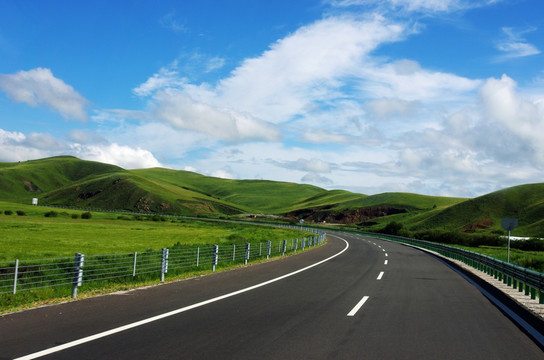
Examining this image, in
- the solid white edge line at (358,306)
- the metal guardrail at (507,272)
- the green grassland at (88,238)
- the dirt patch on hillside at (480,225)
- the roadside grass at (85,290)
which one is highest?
the dirt patch on hillside at (480,225)

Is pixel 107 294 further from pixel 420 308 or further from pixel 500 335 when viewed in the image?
pixel 500 335

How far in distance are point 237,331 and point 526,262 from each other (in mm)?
28751

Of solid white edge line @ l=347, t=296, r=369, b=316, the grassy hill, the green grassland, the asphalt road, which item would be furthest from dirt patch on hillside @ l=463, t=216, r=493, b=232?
solid white edge line @ l=347, t=296, r=369, b=316

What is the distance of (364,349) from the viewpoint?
682 cm

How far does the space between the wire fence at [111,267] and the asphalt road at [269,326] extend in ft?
5.10

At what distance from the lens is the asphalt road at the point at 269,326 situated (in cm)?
659

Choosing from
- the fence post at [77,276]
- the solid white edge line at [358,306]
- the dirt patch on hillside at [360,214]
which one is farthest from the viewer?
the dirt patch on hillside at [360,214]

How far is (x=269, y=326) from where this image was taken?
8.30 metres

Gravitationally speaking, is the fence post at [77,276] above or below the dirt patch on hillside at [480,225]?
below

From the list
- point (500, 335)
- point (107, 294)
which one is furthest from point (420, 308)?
point (107, 294)

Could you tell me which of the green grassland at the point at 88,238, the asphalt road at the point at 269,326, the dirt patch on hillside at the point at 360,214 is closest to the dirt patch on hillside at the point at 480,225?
the dirt patch on hillside at the point at 360,214

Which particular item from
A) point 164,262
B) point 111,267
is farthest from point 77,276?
point 111,267

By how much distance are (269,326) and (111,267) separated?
1185cm

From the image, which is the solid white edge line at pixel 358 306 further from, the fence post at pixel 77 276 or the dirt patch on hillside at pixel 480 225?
the dirt patch on hillside at pixel 480 225
